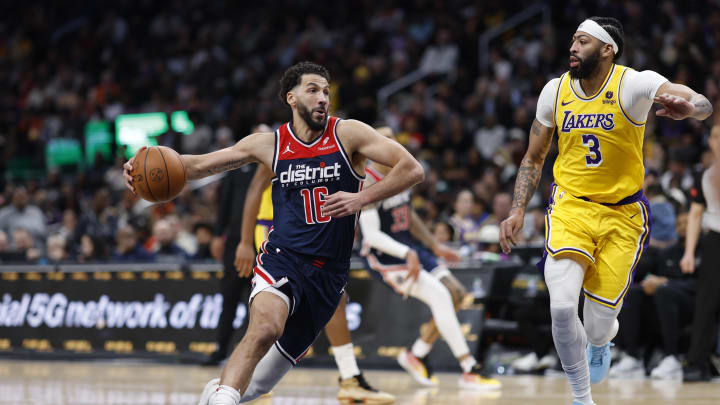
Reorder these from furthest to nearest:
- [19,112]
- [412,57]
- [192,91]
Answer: [19,112] → [192,91] → [412,57]

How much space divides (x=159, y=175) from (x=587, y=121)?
8.76 feet

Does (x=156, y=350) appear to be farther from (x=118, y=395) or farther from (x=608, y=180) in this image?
(x=608, y=180)

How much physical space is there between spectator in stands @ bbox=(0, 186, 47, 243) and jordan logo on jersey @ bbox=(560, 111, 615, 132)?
482 inches

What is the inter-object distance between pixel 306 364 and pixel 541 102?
19.9ft

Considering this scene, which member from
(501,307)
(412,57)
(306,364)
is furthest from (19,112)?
(501,307)

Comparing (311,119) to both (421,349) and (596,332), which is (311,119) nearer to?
(596,332)

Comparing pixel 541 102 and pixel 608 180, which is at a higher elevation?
pixel 541 102

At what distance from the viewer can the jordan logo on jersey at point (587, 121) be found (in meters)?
6.16

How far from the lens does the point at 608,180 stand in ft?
20.6

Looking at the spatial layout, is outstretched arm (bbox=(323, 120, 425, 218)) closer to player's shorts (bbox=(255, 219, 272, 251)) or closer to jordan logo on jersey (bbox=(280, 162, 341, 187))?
jordan logo on jersey (bbox=(280, 162, 341, 187))

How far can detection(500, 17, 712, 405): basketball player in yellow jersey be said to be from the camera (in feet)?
20.1

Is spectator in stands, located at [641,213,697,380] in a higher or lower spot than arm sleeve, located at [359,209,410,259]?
lower

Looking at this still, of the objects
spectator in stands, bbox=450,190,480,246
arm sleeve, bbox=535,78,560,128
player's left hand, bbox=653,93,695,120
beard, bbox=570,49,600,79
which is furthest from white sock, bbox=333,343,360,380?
spectator in stands, bbox=450,190,480,246

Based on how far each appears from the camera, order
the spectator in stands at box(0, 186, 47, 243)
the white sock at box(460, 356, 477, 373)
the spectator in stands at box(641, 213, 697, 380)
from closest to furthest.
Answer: the white sock at box(460, 356, 477, 373) → the spectator in stands at box(641, 213, 697, 380) → the spectator in stands at box(0, 186, 47, 243)
